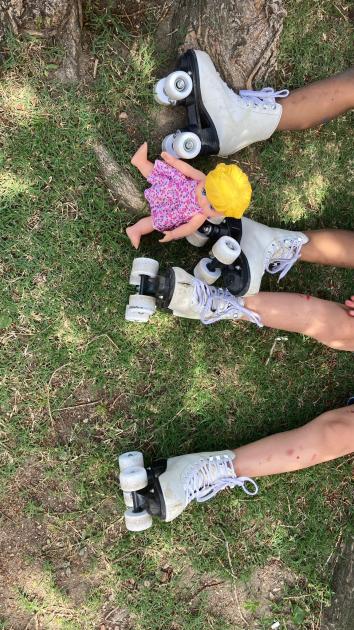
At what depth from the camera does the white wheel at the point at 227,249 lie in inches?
101

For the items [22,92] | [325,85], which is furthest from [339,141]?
[22,92]

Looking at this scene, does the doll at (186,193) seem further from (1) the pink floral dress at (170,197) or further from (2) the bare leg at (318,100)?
(2) the bare leg at (318,100)

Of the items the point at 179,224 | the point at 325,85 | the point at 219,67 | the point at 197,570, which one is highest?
the point at 219,67

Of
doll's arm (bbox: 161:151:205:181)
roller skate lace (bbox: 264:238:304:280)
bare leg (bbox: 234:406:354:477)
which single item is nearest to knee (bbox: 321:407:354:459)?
bare leg (bbox: 234:406:354:477)

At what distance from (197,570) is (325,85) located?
8.80 ft

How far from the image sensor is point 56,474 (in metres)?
2.93

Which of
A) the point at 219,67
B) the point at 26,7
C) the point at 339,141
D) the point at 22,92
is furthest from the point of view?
the point at 339,141

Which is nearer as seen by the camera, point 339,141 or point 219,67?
point 219,67

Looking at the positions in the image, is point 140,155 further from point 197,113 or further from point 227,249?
point 227,249

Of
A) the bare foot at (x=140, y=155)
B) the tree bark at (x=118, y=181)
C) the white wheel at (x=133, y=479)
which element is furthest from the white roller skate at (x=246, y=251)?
the white wheel at (x=133, y=479)

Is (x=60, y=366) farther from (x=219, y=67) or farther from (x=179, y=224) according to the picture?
(x=219, y=67)

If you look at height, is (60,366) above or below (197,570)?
above

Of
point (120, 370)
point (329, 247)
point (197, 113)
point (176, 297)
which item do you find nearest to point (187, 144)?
point (197, 113)

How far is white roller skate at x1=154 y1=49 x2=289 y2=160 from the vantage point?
265 centimetres
